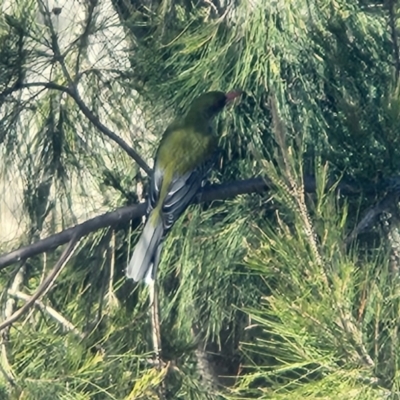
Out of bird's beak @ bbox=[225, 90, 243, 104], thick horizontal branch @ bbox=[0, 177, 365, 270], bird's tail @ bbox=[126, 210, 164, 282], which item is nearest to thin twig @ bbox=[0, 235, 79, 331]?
thick horizontal branch @ bbox=[0, 177, 365, 270]

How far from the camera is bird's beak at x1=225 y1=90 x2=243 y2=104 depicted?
213cm

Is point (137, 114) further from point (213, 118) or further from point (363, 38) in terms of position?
point (363, 38)

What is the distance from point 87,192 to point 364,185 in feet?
3.08

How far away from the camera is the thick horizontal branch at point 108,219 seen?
1920mm

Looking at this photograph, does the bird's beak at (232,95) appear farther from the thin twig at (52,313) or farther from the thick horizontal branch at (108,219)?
the thin twig at (52,313)

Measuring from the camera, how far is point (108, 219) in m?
1.98

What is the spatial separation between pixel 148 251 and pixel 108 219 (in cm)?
21

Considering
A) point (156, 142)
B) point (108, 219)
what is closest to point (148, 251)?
point (108, 219)

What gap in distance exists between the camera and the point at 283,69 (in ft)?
7.08

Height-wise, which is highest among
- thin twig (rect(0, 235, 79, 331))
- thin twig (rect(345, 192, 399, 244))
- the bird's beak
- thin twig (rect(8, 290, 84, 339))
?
the bird's beak

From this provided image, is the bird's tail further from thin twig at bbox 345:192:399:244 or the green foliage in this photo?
thin twig at bbox 345:192:399:244

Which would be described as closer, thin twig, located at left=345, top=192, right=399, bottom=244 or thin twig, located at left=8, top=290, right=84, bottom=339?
thin twig, located at left=345, top=192, right=399, bottom=244

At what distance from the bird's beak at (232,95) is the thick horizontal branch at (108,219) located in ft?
0.61

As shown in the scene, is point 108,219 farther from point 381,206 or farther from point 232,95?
point 381,206
